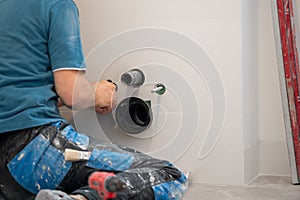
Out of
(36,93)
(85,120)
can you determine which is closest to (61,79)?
(36,93)

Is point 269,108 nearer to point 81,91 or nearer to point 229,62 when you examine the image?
point 229,62

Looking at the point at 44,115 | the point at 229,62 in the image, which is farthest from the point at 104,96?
the point at 229,62

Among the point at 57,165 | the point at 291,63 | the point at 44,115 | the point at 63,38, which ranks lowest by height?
the point at 57,165

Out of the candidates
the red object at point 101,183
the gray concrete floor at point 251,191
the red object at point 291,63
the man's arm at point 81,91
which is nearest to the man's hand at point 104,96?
the man's arm at point 81,91

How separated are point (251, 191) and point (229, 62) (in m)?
0.53

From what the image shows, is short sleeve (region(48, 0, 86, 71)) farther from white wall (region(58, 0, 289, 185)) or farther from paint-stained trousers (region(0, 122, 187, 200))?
white wall (region(58, 0, 289, 185))

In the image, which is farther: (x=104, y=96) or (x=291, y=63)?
(x=291, y=63)

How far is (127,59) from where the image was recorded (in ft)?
7.77

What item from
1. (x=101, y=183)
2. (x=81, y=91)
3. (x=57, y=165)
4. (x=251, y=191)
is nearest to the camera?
(x=101, y=183)

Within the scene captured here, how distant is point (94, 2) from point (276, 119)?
0.96 metres

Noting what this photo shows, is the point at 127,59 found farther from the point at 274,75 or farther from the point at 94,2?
the point at 274,75

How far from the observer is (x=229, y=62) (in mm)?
2295

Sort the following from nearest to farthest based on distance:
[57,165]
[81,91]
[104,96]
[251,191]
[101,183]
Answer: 1. [101,183]
2. [57,165]
3. [81,91]
4. [104,96]
5. [251,191]

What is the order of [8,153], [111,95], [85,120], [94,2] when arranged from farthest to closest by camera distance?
[94,2]
[85,120]
[111,95]
[8,153]
